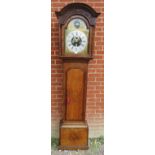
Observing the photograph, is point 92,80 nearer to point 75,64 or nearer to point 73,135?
point 75,64

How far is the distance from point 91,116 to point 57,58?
858 millimetres

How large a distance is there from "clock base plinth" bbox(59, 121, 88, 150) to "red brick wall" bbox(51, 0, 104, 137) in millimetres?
348

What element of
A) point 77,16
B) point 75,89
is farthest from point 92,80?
point 77,16

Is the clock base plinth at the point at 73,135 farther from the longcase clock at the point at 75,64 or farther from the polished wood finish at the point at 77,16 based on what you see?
the polished wood finish at the point at 77,16

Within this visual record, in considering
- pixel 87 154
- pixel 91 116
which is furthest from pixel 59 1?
pixel 87 154

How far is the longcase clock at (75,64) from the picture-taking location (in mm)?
3514

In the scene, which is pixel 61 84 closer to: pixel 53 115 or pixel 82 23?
pixel 53 115

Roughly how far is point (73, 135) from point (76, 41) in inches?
42.8

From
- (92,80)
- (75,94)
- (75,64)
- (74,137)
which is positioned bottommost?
(74,137)

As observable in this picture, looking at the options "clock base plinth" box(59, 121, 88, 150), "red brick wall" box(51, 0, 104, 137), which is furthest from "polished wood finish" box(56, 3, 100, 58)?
"clock base plinth" box(59, 121, 88, 150)

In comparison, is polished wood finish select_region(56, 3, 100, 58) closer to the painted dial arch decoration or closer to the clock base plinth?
the painted dial arch decoration

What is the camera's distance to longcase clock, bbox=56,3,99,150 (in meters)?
3.51

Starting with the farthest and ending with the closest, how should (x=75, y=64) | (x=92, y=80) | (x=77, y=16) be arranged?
(x=92, y=80) → (x=75, y=64) → (x=77, y=16)

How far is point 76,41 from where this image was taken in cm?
354
